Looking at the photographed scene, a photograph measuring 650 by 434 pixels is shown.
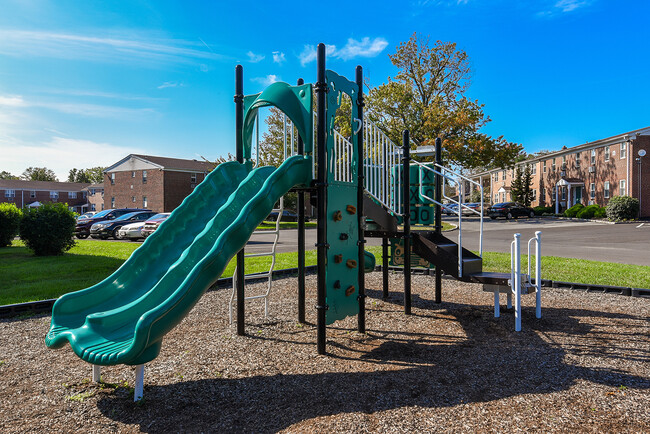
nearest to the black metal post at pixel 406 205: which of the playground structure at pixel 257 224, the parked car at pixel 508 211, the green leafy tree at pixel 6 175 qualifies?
the playground structure at pixel 257 224

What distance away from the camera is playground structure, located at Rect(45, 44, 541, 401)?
3.74 m

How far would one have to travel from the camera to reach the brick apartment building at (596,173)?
1374 inches

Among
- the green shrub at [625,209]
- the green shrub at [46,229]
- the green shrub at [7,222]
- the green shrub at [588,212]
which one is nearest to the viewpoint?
the green shrub at [46,229]

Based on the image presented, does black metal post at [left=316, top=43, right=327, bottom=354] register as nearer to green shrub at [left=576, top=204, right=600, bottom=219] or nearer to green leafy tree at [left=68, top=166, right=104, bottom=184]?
green shrub at [left=576, top=204, right=600, bottom=219]

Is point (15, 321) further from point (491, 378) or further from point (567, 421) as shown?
point (567, 421)

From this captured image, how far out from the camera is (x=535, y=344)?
5.23 metres

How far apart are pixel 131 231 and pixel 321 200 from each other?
18.1 meters

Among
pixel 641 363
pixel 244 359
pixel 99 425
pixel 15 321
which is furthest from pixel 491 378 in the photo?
pixel 15 321

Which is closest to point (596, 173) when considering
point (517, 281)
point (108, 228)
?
point (108, 228)

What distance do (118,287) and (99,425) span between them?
1557 millimetres

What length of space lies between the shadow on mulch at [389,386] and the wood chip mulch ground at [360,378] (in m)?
0.02

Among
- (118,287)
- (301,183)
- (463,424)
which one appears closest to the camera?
(463,424)

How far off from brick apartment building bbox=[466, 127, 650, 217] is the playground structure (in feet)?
78.3

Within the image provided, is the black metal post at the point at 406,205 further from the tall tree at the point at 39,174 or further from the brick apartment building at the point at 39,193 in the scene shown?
the tall tree at the point at 39,174
